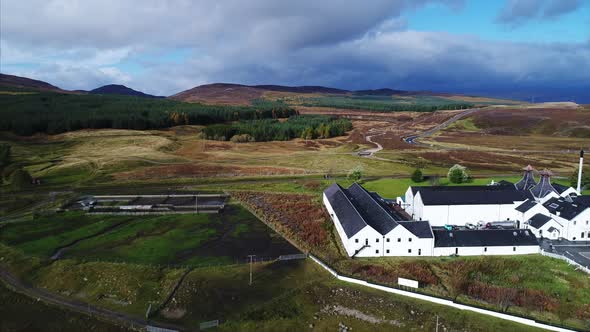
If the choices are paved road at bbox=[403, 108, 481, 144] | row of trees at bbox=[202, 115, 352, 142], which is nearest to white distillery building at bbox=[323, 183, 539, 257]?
paved road at bbox=[403, 108, 481, 144]

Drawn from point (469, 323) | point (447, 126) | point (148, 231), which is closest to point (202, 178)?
point (148, 231)

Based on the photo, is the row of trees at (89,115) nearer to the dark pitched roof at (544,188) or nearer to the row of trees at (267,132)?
the row of trees at (267,132)

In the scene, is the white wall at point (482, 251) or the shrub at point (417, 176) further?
the shrub at point (417, 176)

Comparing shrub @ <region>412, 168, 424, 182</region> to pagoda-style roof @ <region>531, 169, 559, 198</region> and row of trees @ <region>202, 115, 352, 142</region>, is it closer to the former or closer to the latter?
pagoda-style roof @ <region>531, 169, 559, 198</region>

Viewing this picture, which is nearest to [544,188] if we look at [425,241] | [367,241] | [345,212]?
[425,241]

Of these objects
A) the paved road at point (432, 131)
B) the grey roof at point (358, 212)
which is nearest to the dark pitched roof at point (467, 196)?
the grey roof at point (358, 212)

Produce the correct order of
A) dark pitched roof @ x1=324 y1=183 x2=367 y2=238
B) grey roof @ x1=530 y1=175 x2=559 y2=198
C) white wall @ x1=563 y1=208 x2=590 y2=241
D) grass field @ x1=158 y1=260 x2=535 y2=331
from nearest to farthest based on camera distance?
grass field @ x1=158 y1=260 x2=535 y2=331 → dark pitched roof @ x1=324 y1=183 x2=367 y2=238 → white wall @ x1=563 y1=208 x2=590 y2=241 → grey roof @ x1=530 y1=175 x2=559 y2=198
